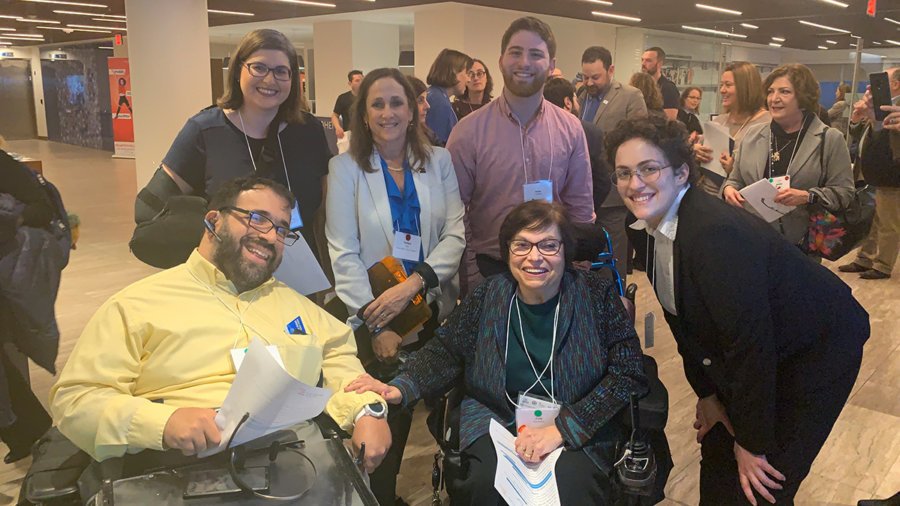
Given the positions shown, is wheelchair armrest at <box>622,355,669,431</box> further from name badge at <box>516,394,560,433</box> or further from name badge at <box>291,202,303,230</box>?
name badge at <box>291,202,303,230</box>

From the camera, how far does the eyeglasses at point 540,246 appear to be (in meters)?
1.96

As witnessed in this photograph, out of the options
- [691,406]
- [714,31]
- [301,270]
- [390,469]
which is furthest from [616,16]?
[390,469]

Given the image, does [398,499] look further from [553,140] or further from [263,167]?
[553,140]

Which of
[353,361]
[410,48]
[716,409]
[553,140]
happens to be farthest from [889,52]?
[410,48]

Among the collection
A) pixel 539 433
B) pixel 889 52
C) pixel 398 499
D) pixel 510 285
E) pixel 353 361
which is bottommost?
pixel 398 499

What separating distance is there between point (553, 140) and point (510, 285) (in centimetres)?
77

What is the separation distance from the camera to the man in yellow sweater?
150 cm

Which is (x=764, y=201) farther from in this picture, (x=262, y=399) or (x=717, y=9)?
(x=717, y=9)

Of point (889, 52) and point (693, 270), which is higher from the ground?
point (889, 52)

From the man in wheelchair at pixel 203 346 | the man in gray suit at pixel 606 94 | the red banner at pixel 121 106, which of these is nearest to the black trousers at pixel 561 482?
the man in wheelchair at pixel 203 346

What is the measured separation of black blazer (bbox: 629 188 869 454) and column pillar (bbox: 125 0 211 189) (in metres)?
6.46

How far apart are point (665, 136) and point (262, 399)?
1.20m

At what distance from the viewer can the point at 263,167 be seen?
90.4 inches

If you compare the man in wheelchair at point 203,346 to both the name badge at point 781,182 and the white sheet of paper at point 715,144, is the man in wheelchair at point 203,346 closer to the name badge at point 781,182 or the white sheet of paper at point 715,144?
the name badge at point 781,182
